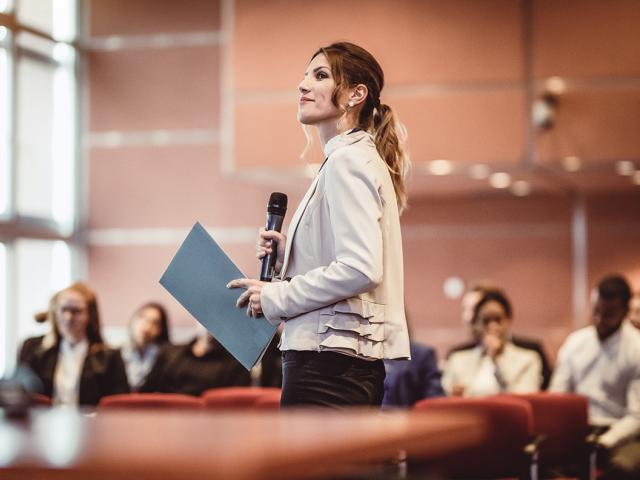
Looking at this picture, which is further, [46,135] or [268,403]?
[46,135]

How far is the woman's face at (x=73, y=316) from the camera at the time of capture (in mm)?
6340

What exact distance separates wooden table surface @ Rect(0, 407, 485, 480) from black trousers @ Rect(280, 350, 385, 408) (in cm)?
89

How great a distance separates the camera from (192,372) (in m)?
7.01

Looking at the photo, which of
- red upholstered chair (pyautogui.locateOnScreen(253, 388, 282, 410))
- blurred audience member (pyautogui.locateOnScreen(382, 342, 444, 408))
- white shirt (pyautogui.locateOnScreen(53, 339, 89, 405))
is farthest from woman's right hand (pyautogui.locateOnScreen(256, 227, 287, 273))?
white shirt (pyautogui.locateOnScreen(53, 339, 89, 405))

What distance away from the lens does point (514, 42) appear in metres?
7.48

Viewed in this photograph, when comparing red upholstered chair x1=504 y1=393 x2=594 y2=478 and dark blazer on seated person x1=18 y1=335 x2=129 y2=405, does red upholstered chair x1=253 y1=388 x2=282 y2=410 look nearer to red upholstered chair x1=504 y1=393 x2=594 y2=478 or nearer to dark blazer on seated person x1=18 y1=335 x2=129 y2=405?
red upholstered chair x1=504 y1=393 x2=594 y2=478

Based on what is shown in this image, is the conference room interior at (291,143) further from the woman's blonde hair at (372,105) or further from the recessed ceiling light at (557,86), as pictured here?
the woman's blonde hair at (372,105)

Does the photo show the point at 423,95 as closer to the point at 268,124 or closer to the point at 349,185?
the point at 268,124

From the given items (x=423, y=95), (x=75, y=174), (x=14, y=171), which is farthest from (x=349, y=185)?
(x=75, y=174)

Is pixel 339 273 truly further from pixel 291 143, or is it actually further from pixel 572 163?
pixel 291 143

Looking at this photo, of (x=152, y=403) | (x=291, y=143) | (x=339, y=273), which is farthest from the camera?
(x=291, y=143)

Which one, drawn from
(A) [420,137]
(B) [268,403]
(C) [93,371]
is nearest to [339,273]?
(B) [268,403]

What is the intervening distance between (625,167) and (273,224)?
495 centimetres

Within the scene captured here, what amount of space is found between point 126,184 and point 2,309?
1.59 meters
